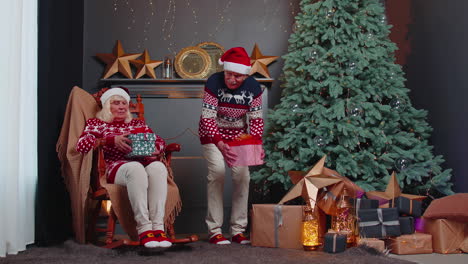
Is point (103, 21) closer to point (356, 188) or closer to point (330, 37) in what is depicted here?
point (330, 37)

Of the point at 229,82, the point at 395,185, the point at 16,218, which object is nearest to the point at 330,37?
the point at 229,82

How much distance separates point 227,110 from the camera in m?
3.68

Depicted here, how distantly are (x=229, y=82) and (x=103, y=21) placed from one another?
1.99 metres

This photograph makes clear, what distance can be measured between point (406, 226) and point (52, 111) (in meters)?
2.53

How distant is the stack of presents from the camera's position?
3293 millimetres

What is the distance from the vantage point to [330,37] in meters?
4.06

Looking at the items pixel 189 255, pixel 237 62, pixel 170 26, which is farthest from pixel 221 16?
pixel 189 255

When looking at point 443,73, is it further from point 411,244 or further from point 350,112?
point 411,244

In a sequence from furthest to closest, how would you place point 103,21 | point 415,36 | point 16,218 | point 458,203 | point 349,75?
1. point 103,21
2. point 415,36
3. point 349,75
4. point 458,203
5. point 16,218

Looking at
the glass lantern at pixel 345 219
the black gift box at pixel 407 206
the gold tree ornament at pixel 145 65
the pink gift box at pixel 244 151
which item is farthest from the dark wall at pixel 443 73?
the gold tree ornament at pixel 145 65

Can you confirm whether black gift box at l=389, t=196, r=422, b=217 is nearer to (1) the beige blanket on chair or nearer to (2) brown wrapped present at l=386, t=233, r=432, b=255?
(2) brown wrapped present at l=386, t=233, r=432, b=255

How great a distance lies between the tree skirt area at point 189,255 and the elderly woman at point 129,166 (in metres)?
0.14

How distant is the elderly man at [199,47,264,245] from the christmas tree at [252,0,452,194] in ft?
1.35

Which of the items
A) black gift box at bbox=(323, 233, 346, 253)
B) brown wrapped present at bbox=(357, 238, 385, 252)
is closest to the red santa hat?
black gift box at bbox=(323, 233, 346, 253)
